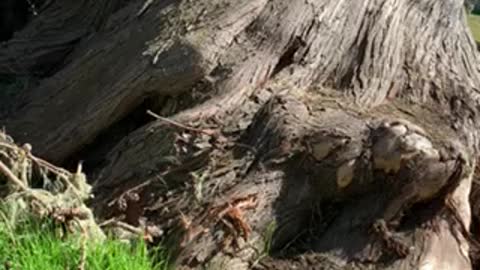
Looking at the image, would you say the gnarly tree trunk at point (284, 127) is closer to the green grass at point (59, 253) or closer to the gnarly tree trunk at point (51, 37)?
the green grass at point (59, 253)

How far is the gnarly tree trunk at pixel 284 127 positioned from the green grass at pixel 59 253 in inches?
9.1

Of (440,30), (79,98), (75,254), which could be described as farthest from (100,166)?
(440,30)

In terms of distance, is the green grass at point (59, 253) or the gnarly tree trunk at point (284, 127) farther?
the gnarly tree trunk at point (284, 127)

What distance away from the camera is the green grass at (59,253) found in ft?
14.3

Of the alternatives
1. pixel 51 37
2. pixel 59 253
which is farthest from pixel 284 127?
pixel 51 37

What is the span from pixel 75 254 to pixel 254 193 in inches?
33.5

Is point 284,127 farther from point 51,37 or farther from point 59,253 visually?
point 51,37

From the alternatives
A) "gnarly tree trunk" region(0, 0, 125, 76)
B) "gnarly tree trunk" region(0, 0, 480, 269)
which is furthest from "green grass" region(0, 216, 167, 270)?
"gnarly tree trunk" region(0, 0, 125, 76)

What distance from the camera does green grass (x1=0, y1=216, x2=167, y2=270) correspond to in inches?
172

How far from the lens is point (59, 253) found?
4434mm

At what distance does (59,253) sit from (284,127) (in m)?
1.17

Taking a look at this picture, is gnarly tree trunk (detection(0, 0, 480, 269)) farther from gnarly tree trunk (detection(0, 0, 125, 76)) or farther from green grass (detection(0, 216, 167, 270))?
gnarly tree trunk (detection(0, 0, 125, 76))

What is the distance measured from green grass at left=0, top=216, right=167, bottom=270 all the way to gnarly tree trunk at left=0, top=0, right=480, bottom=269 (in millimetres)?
232

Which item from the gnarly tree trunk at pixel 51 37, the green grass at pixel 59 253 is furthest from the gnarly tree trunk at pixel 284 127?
the gnarly tree trunk at pixel 51 37
